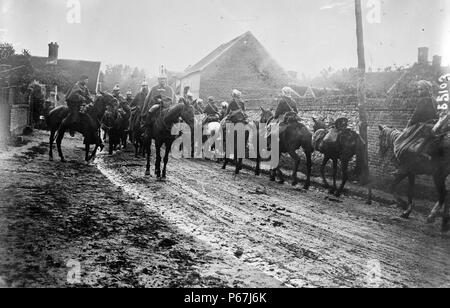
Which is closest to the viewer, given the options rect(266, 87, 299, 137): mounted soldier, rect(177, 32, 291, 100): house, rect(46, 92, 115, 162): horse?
rect(266, 87, 299, 137): mounted soldier

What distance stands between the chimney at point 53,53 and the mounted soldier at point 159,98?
4385 cm

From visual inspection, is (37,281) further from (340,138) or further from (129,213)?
(340,138)

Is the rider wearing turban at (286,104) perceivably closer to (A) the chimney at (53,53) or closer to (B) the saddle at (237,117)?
(B) the saddle at (237,117)

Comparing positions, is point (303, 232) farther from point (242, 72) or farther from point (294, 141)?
point (242, 72)

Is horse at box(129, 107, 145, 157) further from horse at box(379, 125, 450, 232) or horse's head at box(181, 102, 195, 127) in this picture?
horse at box(379, 125, 450, 232)

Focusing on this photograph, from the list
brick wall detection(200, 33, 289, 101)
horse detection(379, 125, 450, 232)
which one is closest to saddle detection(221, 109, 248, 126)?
horse detection(379, 125, 450, 232)

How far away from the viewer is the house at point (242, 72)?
40.0 metres

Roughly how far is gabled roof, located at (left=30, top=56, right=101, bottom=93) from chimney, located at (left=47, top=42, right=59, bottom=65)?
1.85 ft

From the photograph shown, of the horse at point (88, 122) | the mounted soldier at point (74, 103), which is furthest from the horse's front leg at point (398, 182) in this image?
the mounted soldier at point (74, 103)

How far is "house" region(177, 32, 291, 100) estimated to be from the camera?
4000 cm
